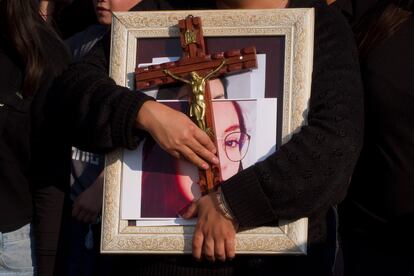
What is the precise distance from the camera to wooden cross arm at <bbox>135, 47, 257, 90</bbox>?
256cm

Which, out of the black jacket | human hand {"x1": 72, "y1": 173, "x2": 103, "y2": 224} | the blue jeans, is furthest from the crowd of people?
human hand {"x1": 72, "y1": 173, "x2": 103, "y2": 224}

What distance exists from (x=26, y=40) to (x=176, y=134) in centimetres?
95

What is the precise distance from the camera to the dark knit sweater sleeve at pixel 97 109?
8.37 ft

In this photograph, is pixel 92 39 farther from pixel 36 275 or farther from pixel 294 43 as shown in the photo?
pixel 294 43

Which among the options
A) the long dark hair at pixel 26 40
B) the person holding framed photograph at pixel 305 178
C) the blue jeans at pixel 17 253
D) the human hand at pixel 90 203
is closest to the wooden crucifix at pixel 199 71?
the person holding framed photograph at pixel 305 178

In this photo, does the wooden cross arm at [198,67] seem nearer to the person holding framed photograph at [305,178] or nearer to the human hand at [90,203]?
the person holding framed photograph at [305,178]

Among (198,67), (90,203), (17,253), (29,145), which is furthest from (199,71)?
(90,203)

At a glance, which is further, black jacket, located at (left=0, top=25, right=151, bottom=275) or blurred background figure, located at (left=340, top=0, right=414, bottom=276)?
black jacket, located at (left=0, top=25, right=151, bottom=275)

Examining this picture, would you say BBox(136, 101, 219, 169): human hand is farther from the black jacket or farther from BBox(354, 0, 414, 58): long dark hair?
BBox(354, 0, 414, 58): long dark hair

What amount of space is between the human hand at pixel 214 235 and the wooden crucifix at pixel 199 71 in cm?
7

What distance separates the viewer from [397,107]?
255 cm

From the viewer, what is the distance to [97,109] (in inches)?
101

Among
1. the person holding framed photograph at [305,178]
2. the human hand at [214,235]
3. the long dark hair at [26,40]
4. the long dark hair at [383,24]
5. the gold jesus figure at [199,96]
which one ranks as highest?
the long dark hair at [26,40]

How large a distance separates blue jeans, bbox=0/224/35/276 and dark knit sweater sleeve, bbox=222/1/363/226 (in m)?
0.96
